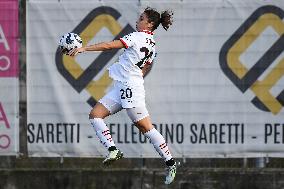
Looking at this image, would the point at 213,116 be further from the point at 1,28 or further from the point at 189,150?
the point at 1,28

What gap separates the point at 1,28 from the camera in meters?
12.6

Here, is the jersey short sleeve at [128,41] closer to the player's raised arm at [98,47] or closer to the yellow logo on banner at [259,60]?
the player's raised arm at [98,47]

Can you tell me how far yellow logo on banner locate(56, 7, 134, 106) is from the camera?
12.5 m

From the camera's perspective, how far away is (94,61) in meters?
12.5

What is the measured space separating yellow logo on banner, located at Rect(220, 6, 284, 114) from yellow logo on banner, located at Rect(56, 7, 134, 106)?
1.47m

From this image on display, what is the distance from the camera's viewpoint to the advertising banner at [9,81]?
496 inches

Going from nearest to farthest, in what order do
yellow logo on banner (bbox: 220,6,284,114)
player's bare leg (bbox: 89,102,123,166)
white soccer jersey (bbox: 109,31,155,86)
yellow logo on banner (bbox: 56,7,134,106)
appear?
white soccer jersey (bbox: 109,31,155,86) → player's bare leg (bbox: 89,102,123,166) → yellow logo on banner (bbox: 220,6,284,114) → yellow logo on banner (bbox: 56,7,134,106)

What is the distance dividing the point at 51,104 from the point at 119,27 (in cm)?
148

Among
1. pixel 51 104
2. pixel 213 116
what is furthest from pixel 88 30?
pixel 213 116

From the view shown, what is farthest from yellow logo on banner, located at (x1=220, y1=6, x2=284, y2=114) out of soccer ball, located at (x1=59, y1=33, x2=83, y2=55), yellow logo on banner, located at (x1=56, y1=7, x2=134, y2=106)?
soccer ball, located at (x1=59, y1=33, x2=83, y2=55)

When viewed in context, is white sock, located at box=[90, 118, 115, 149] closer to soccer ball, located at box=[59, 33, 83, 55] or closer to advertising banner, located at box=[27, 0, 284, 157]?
soccer ball, located at box=[59, 33, 83, 55]

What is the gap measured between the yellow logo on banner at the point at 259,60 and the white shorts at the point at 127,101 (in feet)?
7.92

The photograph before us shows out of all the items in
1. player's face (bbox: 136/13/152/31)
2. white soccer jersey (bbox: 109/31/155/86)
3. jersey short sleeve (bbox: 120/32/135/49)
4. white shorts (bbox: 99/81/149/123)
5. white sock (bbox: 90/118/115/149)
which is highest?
player's face (bbox: 136/13/152/31)

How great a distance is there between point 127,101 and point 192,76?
93.1 inches
